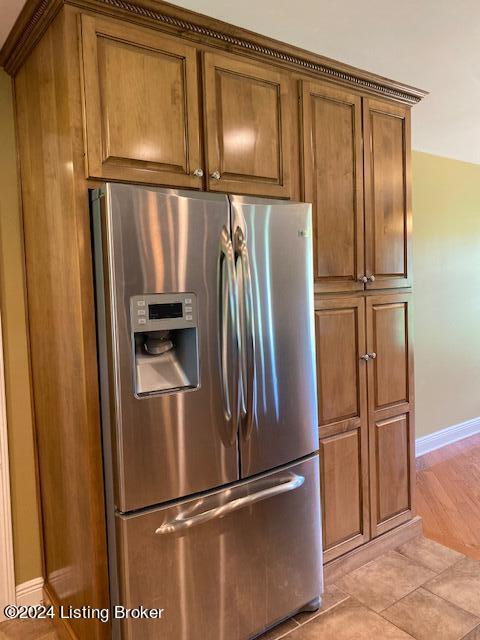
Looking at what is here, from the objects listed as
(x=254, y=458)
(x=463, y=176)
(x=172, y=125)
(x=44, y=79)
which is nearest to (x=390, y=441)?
(x=254, y=458)

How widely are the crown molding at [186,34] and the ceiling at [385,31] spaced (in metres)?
0.07

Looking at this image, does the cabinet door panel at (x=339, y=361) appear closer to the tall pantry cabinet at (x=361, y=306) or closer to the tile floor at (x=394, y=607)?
the tall pantry cabinet at (x=361, y=306)

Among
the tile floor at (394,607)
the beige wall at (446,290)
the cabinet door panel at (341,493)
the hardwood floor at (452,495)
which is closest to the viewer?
the tile floor at (394,607)

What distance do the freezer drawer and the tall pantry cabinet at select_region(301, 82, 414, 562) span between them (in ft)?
0.96

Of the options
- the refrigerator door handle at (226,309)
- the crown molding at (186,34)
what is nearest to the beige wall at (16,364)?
the crown molding at (186,34)

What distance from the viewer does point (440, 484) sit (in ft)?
11.3

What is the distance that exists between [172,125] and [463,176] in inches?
134

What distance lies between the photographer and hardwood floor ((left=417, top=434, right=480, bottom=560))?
271cm

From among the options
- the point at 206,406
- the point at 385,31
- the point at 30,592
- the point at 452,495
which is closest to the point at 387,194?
the point at 385,31

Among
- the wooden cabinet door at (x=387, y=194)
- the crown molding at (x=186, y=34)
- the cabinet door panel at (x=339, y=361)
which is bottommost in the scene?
the cabinet door panel at (x=339, y=361)

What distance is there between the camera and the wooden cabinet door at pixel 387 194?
2.35 metres

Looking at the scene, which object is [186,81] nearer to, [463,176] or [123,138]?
[123,138]

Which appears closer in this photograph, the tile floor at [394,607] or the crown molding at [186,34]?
the crown molding at [186,34]

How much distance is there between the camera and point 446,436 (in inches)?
165
